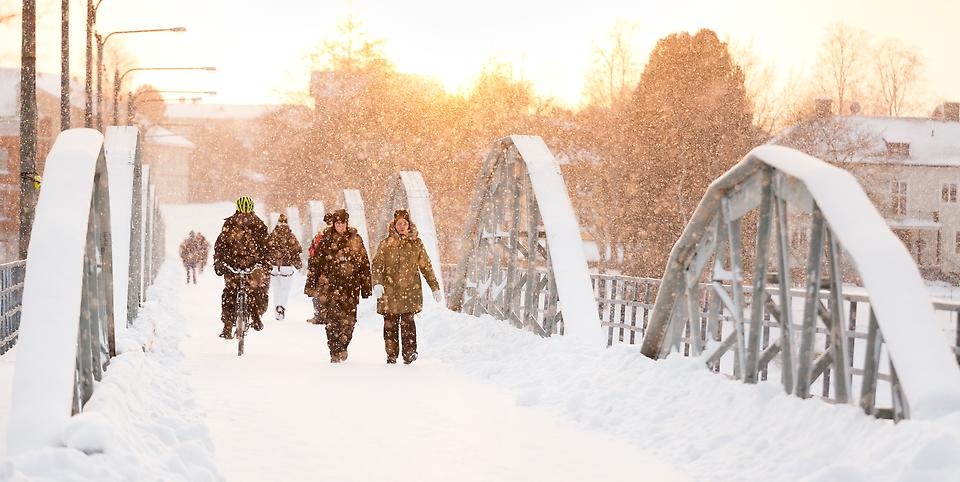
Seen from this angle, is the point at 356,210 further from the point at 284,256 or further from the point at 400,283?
the point at 400,283

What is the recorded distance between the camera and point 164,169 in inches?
4855

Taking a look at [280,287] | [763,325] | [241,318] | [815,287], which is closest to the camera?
[815,287]

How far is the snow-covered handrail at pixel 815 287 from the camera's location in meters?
6.32

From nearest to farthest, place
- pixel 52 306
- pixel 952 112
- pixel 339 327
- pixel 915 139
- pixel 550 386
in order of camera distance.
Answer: pixel 52 306, pixel 550 386, pixel 339 327, pixel 915 139, pixel 952 112

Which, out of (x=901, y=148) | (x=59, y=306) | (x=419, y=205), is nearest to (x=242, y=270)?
(x=59, y=306)

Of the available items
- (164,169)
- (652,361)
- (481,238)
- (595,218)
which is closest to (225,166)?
(164,169)

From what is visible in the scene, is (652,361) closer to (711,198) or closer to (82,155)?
(711,198)

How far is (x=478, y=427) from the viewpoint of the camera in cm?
885

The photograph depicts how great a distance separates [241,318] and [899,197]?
160 feet


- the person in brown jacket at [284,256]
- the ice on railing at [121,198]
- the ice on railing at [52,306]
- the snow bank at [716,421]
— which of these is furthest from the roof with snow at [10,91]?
the ice on railing at [52,306]

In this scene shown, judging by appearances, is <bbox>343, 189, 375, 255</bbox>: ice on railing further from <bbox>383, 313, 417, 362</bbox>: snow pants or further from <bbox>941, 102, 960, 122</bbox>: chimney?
<bbox>941, 102, 960, 122</bbox>: chimney

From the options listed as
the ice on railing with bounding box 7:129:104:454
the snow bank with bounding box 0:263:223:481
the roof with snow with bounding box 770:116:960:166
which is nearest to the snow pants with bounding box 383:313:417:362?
→ the snow bank with bounding box 0:263:223:481

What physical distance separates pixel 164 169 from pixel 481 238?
110419 millimetres

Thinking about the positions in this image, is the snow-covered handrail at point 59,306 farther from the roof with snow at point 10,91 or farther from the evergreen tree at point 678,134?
the roof with snow at point 10,91
